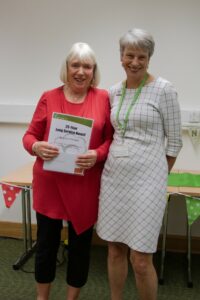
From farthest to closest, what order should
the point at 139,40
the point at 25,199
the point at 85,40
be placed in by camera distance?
the point at 85,40 < the point at 25,199 < the point at 139,40

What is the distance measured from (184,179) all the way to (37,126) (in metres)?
1.27

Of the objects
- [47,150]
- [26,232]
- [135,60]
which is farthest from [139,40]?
[26,232]

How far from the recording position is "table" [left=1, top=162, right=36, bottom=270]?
2457mm

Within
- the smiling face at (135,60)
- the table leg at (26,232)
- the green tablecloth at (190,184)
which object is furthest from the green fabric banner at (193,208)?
the table leg at (26,232)

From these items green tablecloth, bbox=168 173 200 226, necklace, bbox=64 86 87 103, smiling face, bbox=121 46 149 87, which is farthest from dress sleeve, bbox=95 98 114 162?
green tablecloth, bbox=168 173 200 226

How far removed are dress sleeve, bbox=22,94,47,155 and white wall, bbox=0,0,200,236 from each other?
1.25m

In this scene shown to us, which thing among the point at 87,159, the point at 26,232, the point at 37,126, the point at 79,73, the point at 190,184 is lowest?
the point at 26,232

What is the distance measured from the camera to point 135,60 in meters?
1.58

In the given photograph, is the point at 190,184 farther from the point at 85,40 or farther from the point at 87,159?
the point at 85,40

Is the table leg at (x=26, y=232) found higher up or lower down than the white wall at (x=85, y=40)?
lower down

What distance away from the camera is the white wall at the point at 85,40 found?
2.75 metres

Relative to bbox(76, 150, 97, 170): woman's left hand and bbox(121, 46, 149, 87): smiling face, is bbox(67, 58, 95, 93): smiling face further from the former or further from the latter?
bbox(76, 150, 97, 170): woman's left hand

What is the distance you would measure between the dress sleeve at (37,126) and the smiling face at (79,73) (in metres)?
0.17

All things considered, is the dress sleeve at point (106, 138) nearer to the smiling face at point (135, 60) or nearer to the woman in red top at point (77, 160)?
the woman in red top at point (77, 160)
